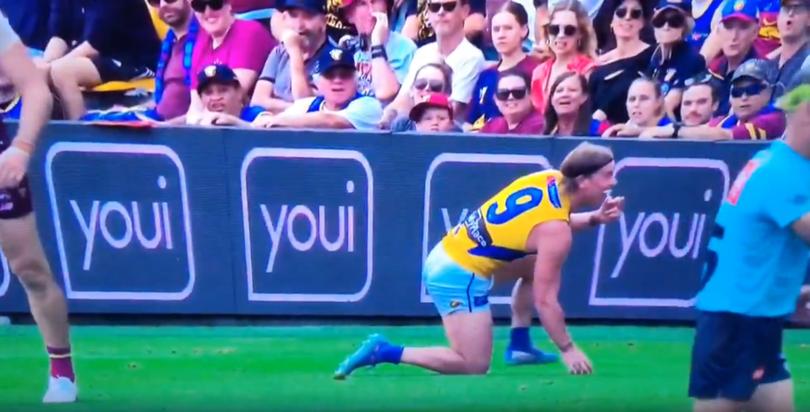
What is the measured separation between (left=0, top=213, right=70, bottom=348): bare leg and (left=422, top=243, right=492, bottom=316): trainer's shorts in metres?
1.71

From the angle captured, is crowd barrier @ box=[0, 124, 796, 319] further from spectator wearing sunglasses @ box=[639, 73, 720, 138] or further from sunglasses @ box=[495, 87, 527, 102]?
sunglasses @ box=[495, 87, 527, 102]

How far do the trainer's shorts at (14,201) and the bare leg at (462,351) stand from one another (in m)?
1.85

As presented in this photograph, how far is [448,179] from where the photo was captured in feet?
29.0

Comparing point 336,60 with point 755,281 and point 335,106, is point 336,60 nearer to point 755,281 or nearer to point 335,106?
point 335,106

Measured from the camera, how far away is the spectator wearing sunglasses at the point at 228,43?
386 inches

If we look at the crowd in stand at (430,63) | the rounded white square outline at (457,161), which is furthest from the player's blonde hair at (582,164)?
the crowd in stand at (430,63)

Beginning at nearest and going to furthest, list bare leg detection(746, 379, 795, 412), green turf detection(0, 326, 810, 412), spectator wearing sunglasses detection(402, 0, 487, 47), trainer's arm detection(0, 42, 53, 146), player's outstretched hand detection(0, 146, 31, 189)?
1. bare leg detection(746, 379, 795, 412)
2. player's outstretched hand detection(0, 146, 31, 189)
3. trainer's arm detection(0, 42, 53, 146)
4. green turf detection(0, 326, 810, 412)
5. spectator wearing sunglasses detection(402, 0, 487, 47)

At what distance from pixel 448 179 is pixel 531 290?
151 cm

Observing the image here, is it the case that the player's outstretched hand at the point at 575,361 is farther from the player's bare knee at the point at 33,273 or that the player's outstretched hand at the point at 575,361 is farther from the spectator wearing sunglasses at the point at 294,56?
the spectator wearing sunglasses at the point at 294,56

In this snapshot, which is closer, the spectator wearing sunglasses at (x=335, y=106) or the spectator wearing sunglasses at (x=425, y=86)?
the spectator wearing sunglasses at (x=335, y=106)

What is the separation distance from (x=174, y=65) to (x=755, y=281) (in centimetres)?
578

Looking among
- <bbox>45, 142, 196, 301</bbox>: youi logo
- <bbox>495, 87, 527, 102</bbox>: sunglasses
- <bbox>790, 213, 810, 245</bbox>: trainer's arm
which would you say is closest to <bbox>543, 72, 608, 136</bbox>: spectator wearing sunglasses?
<bbox>495, 87, 527, 102</bbox>: sunglasses

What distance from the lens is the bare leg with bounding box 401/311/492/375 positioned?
6875mm

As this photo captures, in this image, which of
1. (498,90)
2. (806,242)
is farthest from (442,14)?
(806,242)
